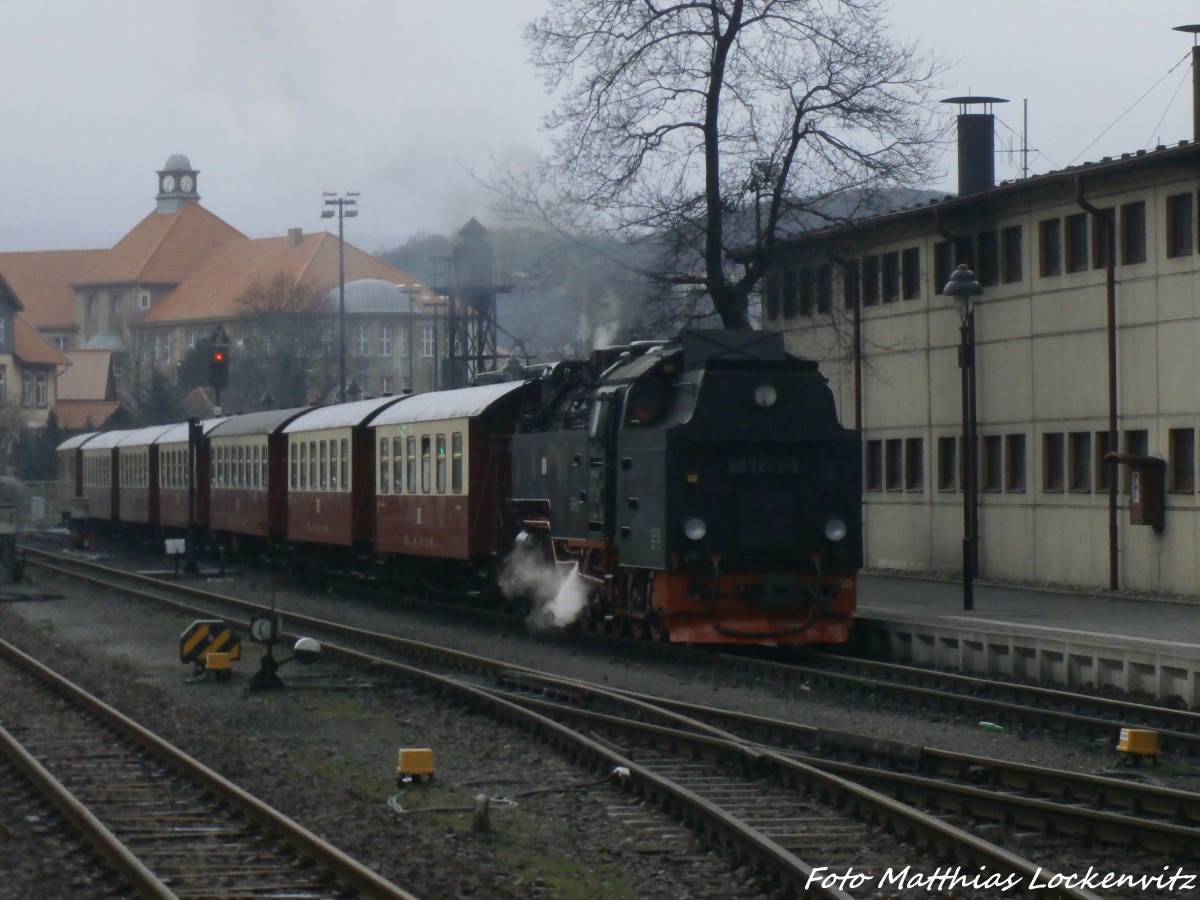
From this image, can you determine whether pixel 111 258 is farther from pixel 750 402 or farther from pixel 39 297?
pixel 750 402

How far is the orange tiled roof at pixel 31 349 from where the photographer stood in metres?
104

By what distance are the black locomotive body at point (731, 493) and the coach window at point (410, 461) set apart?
23.5 ft

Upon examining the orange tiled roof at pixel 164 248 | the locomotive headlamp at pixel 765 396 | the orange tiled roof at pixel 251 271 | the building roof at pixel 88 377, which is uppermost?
the orange tiled roof at pixel 164 248

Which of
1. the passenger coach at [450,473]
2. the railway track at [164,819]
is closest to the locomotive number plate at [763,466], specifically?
the passenger coach at [450,473]

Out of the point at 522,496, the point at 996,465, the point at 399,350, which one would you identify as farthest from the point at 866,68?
the point at 399,350

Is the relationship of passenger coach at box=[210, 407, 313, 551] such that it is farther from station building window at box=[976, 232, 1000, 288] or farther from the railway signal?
station building window at box=[976, 232, 1000, 288]

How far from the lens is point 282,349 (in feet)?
276

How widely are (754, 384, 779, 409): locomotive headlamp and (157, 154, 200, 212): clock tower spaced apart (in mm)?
140162

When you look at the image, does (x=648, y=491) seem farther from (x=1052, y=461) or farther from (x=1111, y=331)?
(x=1052, y=461)

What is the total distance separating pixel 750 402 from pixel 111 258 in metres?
139

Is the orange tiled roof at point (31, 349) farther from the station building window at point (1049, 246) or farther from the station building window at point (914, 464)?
the station building window at point (1049, 246)

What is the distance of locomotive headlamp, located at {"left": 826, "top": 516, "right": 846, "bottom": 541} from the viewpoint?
18672 mm

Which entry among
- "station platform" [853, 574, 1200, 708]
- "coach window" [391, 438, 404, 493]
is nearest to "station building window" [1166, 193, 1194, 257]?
"station platform" [853, 574, 1200, 708]

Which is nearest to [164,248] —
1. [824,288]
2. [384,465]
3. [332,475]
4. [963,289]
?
[824,288]
